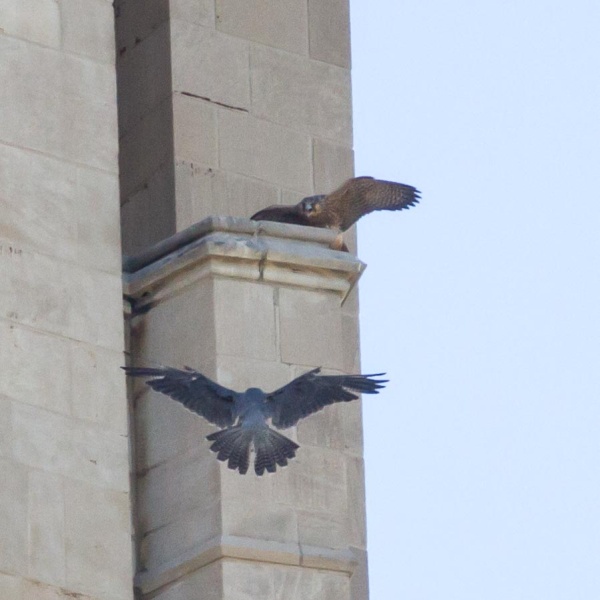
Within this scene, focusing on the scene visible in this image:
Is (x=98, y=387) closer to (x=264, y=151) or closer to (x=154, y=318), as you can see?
(x=154, y=318)

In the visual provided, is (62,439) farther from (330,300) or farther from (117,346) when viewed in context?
(330,300)

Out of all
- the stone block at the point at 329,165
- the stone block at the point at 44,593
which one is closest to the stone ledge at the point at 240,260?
the stone block at the point at 329,165

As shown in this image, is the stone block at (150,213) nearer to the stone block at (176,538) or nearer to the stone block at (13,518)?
the stone block at (176,538)

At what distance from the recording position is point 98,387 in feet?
47.9

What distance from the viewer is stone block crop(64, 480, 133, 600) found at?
46.4 ft

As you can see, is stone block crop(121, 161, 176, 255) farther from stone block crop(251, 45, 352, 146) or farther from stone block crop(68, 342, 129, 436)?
stone block crop(68, 342, 129, 436)

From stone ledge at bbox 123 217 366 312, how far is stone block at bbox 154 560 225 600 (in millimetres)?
1316

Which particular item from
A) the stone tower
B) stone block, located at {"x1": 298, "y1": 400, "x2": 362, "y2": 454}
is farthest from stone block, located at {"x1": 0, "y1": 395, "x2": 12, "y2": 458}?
stone block, located at {"x1": 298, "y1": 400, "x2": 362, "y2": 454}

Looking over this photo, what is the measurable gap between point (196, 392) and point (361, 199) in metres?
1.60

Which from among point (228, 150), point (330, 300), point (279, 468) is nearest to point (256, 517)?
point (279, 468)

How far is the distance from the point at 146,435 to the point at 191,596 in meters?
0.88

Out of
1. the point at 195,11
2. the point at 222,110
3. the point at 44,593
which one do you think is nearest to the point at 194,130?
the point at 222,110

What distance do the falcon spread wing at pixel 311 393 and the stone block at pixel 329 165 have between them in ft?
5.84

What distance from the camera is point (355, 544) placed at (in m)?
15.9
